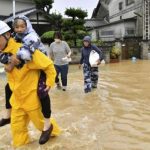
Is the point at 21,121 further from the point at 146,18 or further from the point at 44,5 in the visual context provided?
the point at 146,18

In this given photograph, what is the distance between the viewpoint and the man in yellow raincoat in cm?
479

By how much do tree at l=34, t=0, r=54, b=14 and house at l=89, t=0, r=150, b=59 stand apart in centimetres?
562

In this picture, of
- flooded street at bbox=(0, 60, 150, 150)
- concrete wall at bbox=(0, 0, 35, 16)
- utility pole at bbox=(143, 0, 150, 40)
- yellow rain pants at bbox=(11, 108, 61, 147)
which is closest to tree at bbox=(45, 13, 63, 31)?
concrete wall at bbox=(0, 0, 35, 16)

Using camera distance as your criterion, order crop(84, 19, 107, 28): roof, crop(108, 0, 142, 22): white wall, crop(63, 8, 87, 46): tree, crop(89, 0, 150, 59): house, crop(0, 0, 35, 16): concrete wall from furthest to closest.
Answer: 1. crop(84, 19, 107, 28): roof
2. crop(108, 0, 142, 22): white wall
3. crop(0, 0, 35, 16): concrete wall
4. crop(89, 0, 150, 59): house
5. crop(63, 8, 87, 46): tree

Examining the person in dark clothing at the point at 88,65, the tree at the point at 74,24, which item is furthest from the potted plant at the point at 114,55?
the person in dark clothing at the point at 88,65

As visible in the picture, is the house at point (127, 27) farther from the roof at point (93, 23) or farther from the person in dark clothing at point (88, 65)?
the person in dark clothing at point (88, 65)

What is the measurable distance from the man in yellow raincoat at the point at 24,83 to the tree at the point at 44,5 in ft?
75.9

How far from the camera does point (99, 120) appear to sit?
6.79 m

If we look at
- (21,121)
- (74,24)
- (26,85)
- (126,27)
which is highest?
(126,27)

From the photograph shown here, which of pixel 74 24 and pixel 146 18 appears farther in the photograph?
pixel 146 18

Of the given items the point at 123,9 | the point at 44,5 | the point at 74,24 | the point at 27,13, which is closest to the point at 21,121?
the point at 74,24

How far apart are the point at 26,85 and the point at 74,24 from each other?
19.6 metres

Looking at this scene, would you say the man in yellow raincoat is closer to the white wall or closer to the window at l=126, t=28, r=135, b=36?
the window at l=126, t=28, r=135, b=36

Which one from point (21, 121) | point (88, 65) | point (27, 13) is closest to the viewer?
point (21, 121)
